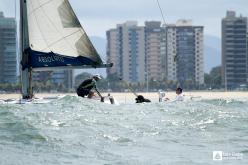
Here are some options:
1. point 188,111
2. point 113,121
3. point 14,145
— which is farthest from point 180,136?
point 188,111

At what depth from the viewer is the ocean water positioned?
22.4 metres

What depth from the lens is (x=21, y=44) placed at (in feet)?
141

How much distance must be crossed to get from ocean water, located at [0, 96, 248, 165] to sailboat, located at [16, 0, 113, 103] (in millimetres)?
4975

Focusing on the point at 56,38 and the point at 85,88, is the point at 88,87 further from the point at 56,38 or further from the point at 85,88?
the point at 56,38

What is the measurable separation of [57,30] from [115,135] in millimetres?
17983

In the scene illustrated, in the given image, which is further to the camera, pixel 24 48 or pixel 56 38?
pixel 56 38

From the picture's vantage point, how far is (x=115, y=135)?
2683 cm

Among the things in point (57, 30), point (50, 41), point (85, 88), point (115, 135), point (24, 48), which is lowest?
point (115, 135)

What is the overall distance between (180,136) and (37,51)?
1689 cm

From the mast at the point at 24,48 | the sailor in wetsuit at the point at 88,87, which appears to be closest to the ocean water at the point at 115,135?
the sailor in wetsuit at the point at 88,87

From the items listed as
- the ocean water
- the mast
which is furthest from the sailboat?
the ocean water

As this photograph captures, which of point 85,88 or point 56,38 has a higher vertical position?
point 56,38

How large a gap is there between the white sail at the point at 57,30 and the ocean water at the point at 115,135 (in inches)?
237

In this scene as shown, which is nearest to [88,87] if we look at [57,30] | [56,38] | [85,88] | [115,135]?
[85,88]
